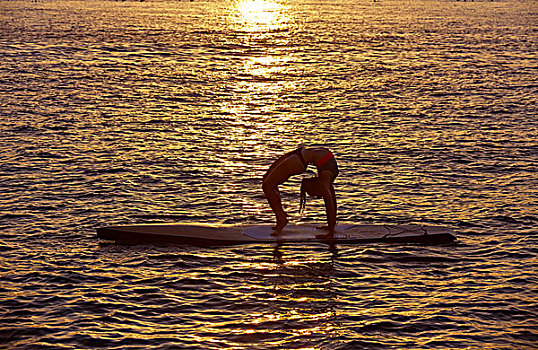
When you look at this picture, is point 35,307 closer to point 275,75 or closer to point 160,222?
point 160,222

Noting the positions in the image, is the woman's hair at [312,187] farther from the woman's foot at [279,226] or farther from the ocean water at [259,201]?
the ocean water at [259,201]

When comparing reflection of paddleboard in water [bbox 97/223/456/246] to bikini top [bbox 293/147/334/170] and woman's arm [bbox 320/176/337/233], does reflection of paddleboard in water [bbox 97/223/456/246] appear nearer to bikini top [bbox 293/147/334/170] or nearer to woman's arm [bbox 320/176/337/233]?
woman's arm [bbox 320/176/337/233]

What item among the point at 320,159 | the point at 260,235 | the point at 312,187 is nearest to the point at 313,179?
the point at 312,187

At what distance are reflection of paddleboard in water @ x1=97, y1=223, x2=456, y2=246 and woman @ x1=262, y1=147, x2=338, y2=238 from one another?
401mm

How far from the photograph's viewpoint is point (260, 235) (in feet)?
64.5

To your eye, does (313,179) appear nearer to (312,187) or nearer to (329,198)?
(312,187)

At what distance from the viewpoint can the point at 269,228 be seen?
2012 cm

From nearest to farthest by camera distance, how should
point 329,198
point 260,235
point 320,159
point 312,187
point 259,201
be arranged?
point 329,198 → point 320,159 → point 312,187 → point 260,235 → point 259,201

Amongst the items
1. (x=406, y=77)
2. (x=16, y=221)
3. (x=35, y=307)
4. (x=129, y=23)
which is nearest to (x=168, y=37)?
(x=129, y=23)

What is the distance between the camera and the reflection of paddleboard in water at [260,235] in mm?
19406

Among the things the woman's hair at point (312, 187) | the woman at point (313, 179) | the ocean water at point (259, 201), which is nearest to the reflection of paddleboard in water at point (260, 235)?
the ocean water at point (259, 201)

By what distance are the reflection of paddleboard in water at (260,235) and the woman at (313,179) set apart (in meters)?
0.40

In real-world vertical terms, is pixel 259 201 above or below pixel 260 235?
above

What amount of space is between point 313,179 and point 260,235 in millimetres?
2041
